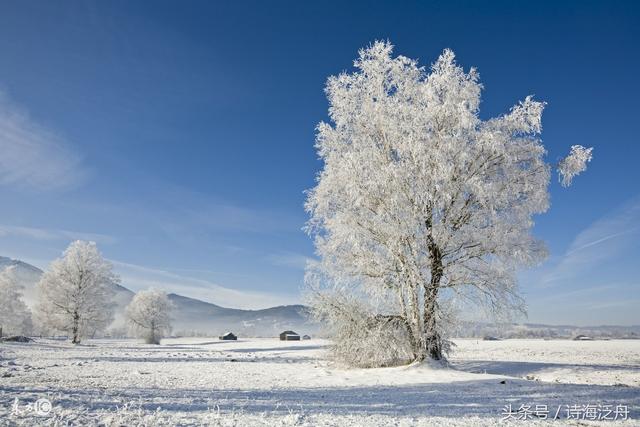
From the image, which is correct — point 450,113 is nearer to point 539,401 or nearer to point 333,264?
point 333,264

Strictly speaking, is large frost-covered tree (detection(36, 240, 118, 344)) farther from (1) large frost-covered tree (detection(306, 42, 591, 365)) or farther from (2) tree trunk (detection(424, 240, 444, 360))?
(2) tree trunk (detection(424, 240, 444, 360))

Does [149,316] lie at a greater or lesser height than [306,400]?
greater

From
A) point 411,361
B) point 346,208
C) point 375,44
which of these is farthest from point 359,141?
point 411,361

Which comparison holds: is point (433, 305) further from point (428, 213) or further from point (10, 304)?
point (10, 304)

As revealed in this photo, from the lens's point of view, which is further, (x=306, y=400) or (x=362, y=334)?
(x=362, y=334)

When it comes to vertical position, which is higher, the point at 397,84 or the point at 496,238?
the point at 397,84

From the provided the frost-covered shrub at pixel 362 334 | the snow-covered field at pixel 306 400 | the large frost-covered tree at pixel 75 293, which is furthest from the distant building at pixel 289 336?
the snow-covered field at pixel 306 400

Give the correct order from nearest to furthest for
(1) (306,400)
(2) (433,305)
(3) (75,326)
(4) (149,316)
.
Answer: (1) (306,400) < (2) (433,305) < (3) (75,326) < (4) (149,316)

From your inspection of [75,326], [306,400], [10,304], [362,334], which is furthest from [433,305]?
[10,304]

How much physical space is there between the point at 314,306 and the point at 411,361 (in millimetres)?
4817

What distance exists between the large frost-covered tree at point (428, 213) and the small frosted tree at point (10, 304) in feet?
181

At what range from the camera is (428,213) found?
17375mm

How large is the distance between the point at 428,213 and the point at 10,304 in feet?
200

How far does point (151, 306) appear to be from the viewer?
7381cm
